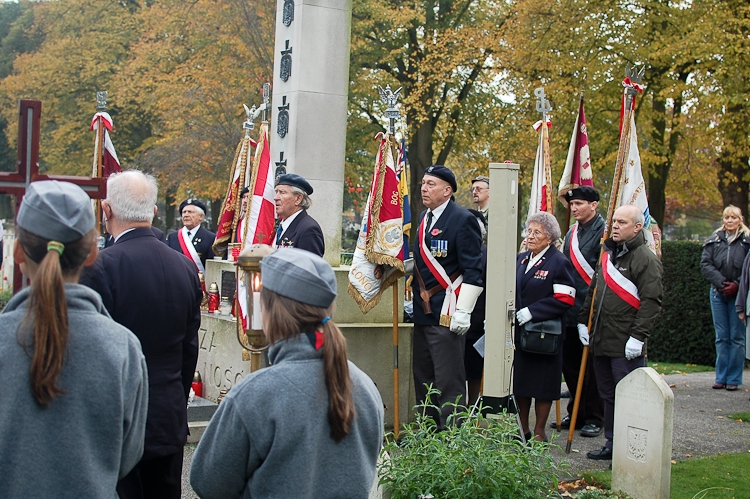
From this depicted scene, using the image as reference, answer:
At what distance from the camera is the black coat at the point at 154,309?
3844 mm

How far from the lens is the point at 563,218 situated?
22.9 m

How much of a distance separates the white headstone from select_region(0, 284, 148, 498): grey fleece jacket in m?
5.84

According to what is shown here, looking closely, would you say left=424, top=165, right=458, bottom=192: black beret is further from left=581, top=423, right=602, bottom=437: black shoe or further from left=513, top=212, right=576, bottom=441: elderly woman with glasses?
left=581, top=423, right=602, bottom=437: black shoe

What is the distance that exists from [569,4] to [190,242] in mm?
11498

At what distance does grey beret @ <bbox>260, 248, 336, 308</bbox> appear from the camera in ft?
8.27

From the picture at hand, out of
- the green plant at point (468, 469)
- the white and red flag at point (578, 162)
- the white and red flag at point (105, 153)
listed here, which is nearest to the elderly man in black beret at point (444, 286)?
the green plant at point (468, 469)

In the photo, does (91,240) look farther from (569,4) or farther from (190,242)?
(569,4)

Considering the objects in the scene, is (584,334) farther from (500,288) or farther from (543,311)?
(500,288)

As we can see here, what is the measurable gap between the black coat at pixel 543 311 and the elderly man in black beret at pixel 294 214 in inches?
68.0

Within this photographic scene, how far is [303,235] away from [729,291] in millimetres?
6122

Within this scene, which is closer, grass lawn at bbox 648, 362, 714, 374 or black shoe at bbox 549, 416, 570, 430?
black shoe at bbox 549, 416, 570, 430

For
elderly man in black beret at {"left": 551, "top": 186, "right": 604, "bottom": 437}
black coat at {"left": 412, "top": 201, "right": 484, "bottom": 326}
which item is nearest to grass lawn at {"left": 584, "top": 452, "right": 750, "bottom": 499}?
elderly man in black beret at {"left": 551, "top": 186, "right": 604, "bottom": 437}

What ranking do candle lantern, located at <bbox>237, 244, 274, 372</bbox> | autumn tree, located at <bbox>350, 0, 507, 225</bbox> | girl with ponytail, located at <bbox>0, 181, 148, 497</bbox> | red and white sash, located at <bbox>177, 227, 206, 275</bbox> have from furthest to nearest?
autumn tree, located at <bbox>350, 0, 507, 225</bbox>
red and white sash, located at <bbox>177, 227, 206, 275</bbox>
candle lantern, located at <bbox>237, 244, 274, 372</bbox>
girl with ponytail, located at <bbox>0, 181, 148, 497</bbox>

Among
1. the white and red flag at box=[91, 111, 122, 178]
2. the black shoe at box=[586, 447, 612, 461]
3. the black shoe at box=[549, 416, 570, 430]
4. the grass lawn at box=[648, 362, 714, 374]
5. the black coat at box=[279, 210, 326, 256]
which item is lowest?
the grass lawn at box=[648, 362, 714, 374]
